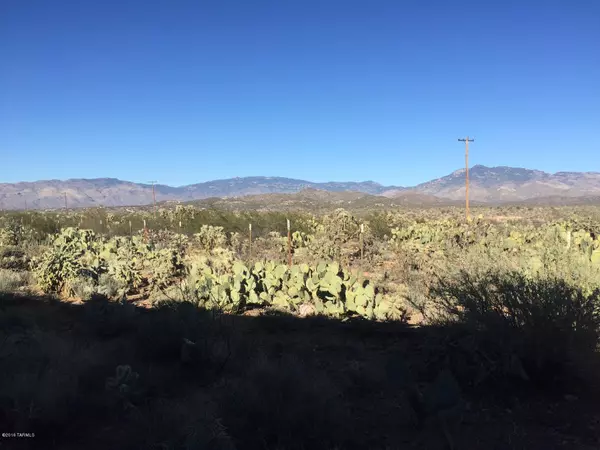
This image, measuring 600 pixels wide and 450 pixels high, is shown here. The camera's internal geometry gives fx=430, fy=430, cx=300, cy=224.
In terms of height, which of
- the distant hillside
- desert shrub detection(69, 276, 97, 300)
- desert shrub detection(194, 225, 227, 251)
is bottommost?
desert shrub detection(69, 276, 97, 300)

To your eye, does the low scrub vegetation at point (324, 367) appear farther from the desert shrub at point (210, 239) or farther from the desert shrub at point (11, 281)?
the desert shrub at point (210, 239)

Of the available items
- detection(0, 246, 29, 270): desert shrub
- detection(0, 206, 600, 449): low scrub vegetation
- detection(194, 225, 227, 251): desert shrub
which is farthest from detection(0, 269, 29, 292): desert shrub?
detection(194, 225, 227, 251): desert shrub

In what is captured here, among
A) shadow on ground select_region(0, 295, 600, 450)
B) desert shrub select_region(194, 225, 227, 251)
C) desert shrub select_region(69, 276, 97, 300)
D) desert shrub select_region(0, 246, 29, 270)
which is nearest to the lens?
shadow on ground select_region(0, 295, 600, 450)

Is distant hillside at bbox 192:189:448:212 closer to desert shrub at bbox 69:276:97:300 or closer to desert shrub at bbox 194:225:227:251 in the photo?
desert shrub at bbox 194:225:227:251

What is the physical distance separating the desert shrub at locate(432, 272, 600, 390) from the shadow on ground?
121 mm

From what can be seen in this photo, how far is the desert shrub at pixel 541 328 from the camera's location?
473 centimetres

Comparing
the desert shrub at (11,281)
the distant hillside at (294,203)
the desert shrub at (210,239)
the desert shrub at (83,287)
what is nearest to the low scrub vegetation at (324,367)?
the desert shrub at (83,287)

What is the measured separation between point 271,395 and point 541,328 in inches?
127

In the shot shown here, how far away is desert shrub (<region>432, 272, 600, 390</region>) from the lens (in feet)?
15.5

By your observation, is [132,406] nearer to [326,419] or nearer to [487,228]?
[326,419]

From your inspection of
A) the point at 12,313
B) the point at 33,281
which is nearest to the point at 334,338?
the point at 12,313

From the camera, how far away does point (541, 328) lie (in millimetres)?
4922

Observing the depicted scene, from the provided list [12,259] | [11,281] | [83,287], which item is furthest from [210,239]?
[83,287]

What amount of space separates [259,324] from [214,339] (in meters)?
2.17
